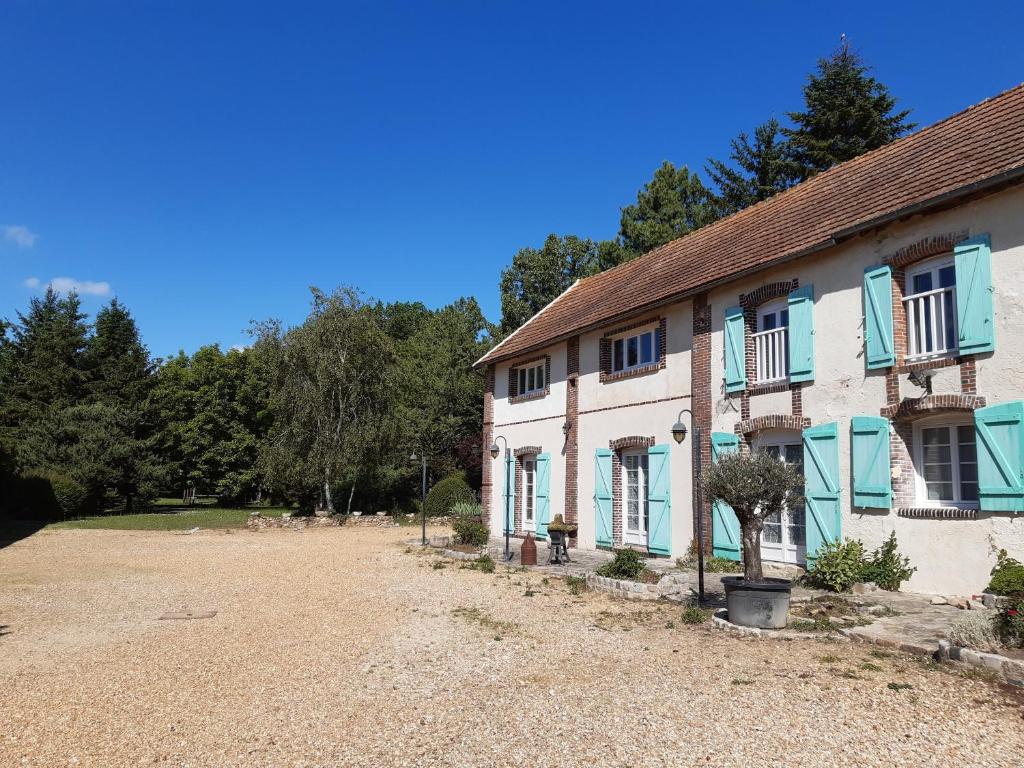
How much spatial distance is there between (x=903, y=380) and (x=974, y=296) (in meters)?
1.41

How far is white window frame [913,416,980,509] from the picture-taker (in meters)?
9.23

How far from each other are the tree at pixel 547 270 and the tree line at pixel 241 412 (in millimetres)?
3931

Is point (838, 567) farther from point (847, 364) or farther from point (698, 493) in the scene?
point (847, 364)

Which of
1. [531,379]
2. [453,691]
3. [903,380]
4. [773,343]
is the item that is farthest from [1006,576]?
[531,379]

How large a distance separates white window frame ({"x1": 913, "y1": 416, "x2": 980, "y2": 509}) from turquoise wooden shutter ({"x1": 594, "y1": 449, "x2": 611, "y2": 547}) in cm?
656

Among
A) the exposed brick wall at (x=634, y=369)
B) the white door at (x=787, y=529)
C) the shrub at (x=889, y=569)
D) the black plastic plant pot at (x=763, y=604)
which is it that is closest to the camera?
the black plastic plant pot at (x=763, y=604)

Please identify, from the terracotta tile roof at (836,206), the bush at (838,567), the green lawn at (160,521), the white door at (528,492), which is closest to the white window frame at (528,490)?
the white door at (528,492)

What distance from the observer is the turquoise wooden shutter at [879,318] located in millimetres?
9886

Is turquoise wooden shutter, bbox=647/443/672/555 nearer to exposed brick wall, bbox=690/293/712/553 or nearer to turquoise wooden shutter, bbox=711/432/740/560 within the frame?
exposed brick wall, bbox=690/293/712/553

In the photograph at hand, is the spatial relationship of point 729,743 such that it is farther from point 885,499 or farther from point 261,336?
point 261,336

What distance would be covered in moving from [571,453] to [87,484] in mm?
20268

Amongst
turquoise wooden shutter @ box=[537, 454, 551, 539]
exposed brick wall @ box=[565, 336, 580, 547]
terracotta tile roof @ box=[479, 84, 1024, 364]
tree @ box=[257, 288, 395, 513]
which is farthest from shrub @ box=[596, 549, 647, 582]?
tree @ box=[257, 288, 395, 513]

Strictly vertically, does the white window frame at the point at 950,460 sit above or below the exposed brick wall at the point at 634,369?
below

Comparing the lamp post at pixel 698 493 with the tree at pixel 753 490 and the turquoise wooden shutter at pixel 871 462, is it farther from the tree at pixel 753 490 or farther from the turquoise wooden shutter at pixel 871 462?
the turquoise wooden shutter at pixel 871 462
